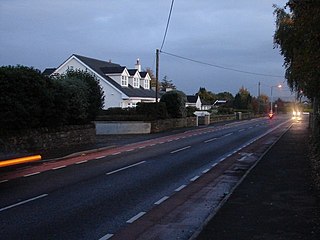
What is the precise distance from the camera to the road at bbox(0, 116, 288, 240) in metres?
7.82

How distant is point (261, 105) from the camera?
111 meters

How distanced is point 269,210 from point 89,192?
4.58 metres

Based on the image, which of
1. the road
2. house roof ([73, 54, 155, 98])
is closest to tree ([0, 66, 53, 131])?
the road

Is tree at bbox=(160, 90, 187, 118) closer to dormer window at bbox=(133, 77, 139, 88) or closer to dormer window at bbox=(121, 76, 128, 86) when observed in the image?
dormer window at bbox=(121, 76, 128, 86)

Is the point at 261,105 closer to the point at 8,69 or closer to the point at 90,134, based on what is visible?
the point at 90,134

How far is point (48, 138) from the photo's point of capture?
22.1 metres

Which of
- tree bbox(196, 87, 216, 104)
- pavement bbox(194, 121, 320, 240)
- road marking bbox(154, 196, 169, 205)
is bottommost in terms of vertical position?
road marking bbox(154, 196, 169, 205)

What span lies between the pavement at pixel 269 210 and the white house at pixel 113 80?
4013 cm

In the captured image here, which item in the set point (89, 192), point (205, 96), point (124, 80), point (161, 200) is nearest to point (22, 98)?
point (89, 192)

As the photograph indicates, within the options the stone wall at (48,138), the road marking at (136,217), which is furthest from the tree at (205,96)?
the road marking at (136,217)

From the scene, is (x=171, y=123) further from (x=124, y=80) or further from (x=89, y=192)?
(x=89, y=192)

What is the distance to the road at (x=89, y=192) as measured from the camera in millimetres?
7817

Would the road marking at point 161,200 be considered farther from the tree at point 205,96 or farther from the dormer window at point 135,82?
the tree at point 205,96

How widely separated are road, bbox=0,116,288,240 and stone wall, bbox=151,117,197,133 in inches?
811
